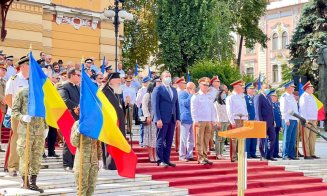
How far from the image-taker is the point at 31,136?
8.70 m

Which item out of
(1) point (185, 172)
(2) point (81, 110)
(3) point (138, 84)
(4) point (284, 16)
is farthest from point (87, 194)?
(4) point (284, 16)

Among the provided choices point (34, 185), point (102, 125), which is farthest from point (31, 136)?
point (102, 125)

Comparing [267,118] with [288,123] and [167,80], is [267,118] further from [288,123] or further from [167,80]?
[167,80]

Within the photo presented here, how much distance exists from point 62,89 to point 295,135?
275 inches

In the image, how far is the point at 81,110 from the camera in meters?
7.67

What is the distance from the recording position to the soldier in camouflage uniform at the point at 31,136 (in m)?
8.55

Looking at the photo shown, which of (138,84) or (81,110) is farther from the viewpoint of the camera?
(138,84)

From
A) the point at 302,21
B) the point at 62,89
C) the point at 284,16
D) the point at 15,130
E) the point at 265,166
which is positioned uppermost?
the point at 284,16

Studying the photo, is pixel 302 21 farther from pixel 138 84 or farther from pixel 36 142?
pixel 36 142

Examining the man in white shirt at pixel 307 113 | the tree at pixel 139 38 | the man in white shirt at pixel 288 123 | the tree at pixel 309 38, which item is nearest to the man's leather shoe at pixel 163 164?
the man in white shirt at pixel 288 123

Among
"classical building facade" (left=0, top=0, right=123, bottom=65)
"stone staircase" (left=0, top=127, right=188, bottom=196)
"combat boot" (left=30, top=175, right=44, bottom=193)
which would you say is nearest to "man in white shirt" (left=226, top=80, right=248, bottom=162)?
"stone staircase" (left=0, top=127, right=188, bottom=196)

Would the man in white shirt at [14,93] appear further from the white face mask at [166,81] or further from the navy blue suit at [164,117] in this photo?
the white face mask at [166,81]

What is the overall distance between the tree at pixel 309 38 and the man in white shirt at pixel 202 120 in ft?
57.8

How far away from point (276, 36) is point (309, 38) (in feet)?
90.3
